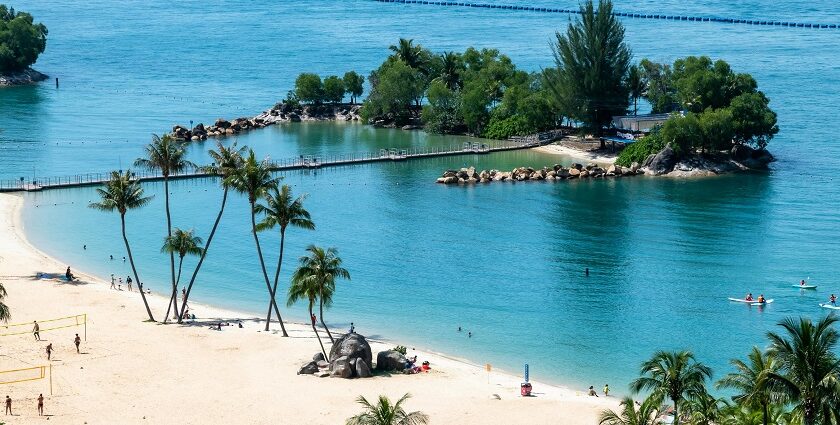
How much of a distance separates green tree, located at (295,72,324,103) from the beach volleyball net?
8882 cm

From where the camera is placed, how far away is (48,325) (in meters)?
80.1

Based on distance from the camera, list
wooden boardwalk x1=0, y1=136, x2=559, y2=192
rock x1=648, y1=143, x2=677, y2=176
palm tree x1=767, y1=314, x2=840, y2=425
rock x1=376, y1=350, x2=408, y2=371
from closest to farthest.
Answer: palm tree x1=767, y1=314, x2=840, y2=425
rock x1=376, y1=350, x2=408, y2=371
wooden boardwalk x1=0, y1=136, x2=559, y2=192
rock x1=648, y1=143, x2=677, y2=176

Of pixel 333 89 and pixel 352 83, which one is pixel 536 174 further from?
pixel 333 89

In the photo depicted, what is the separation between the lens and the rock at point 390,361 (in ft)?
240

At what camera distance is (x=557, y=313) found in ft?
286

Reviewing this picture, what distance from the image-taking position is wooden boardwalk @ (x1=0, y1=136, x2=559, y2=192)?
417ft

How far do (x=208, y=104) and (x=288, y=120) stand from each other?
18.8m

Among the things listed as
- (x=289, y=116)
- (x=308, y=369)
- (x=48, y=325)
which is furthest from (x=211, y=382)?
(x=289, y=116)

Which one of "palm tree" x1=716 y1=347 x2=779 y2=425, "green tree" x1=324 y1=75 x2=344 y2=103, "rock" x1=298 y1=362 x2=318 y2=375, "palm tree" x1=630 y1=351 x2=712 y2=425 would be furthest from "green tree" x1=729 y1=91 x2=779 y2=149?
"palm tree" x1=716 y1=347 x2=779 y2=425

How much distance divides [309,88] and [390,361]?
3915 inches

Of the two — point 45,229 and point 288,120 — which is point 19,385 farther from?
point 288,120

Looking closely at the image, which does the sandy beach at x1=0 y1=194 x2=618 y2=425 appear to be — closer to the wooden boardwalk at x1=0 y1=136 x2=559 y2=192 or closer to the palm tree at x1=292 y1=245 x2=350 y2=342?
the palm tree at x1=292 y1=245 x2=350 y2=342

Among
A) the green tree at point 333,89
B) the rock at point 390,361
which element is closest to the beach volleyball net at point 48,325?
the rock at point 390,361

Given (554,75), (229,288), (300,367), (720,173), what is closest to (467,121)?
(554,75)
